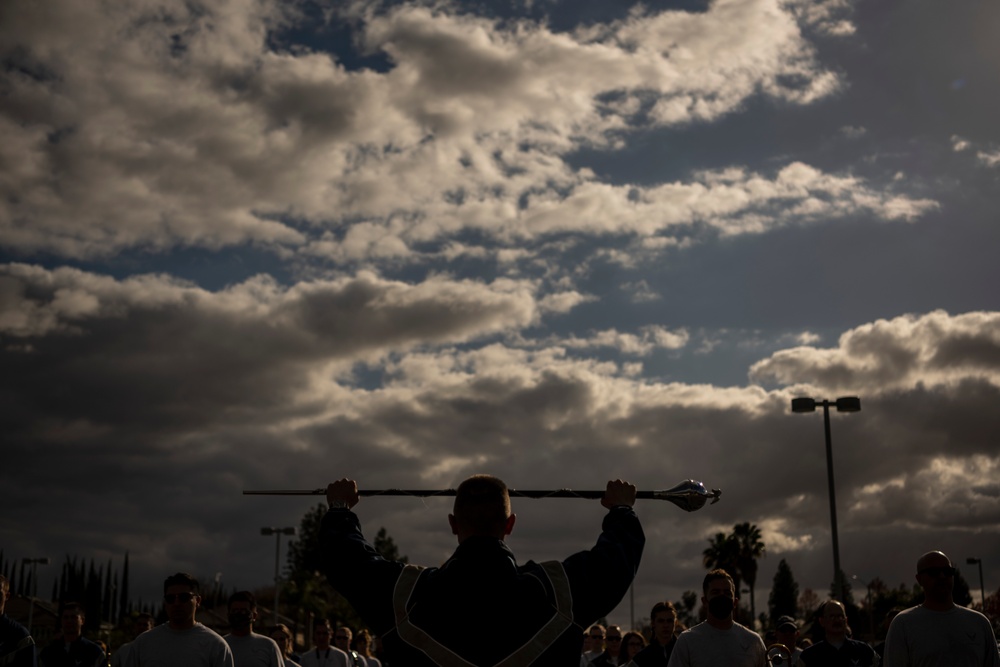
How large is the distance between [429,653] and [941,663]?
5.33 metres

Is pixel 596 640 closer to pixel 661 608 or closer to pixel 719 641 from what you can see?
pixel 661 608

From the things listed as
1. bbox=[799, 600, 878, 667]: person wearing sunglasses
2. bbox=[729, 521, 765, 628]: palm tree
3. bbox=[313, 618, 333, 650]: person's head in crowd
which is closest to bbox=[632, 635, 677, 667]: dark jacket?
bbox=[799, 600, 878, 667]: person wearing sunglasses

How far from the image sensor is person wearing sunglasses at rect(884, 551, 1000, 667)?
8.02m

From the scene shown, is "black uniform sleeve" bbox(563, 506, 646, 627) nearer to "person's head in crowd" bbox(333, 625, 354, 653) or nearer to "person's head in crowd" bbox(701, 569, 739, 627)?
"person's head in crowd" bbox(701, 569, 739, 627)

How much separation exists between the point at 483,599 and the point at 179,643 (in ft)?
17.4

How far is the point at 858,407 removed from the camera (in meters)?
26.5

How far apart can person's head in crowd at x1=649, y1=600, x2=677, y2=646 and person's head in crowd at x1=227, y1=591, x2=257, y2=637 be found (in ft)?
13.9

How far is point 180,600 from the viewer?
880 cm

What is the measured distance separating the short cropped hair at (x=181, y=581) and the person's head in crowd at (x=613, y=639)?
8.26m

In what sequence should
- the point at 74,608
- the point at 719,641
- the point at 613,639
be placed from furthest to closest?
the point at 613,639
the point at 74,608
the point at 719,641

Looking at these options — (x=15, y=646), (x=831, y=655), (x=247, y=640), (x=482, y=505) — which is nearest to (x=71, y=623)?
(x=15, y=646)

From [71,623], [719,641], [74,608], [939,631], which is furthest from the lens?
[74,608]

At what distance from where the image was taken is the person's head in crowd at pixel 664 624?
11.9m

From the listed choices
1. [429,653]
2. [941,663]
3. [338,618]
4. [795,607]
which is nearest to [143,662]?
[429,653]
